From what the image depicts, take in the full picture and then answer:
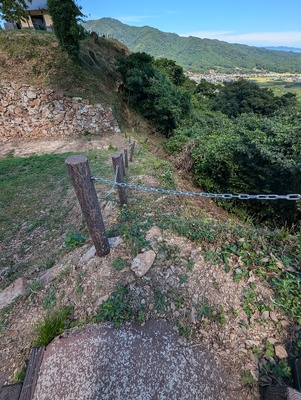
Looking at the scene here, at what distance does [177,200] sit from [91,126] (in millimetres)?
8365

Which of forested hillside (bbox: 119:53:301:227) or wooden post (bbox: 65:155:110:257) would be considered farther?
forested hillside (bbox: 119:53:301:227)

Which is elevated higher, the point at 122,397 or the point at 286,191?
the point at 122,397

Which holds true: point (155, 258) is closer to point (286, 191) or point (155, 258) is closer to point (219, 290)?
point (219, 290)

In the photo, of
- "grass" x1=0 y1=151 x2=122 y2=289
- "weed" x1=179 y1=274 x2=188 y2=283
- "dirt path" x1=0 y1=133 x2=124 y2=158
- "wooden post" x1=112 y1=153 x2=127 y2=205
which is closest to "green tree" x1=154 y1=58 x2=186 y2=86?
"dirt path" x1=0 y1=133 x2=124 y2=158

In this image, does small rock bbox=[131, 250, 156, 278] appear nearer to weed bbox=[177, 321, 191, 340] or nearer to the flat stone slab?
the flat stone slab

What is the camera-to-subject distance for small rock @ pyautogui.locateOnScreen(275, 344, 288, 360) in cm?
188

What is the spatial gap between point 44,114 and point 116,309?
37.5 feet

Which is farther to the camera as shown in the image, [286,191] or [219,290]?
[286,191]

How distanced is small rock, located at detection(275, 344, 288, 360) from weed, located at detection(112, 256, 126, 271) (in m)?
1.81

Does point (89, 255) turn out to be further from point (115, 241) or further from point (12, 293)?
point (12, 293)

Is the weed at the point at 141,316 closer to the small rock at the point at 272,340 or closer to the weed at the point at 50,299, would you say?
the weed at the point at 50,299

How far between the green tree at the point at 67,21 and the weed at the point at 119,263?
1145 cm

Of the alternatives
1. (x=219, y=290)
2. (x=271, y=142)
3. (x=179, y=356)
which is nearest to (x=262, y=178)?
(x=271, y=142)

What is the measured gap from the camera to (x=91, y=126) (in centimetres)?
1091
